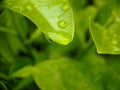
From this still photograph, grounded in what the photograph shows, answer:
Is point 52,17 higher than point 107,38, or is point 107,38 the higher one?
point 52,17

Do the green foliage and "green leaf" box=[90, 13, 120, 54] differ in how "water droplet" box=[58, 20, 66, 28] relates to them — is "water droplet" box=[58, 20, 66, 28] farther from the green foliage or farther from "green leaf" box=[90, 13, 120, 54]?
"green leaf" box=[90, 13, 120, 54]

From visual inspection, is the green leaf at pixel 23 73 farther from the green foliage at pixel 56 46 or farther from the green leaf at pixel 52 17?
the green leaf at pixel 52 17

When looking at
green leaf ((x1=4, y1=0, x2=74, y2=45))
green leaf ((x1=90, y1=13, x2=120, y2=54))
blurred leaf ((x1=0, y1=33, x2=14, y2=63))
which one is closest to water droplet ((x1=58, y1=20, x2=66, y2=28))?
green leaf ((x1=4, y1=0, x2=74, y2=45))

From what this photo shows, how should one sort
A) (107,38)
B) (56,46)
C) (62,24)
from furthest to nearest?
(56,46) < (107,38) < (62,24)

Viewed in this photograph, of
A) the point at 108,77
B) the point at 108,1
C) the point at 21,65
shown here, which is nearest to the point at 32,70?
the point at 21,65

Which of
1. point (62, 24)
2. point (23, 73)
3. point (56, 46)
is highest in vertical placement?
point (62, 24)

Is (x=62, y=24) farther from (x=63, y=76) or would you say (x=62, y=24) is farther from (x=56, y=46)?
(x=56, y=46)

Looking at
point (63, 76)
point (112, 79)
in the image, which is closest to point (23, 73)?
point (63, 76)

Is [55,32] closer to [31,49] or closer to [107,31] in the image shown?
[107,31]
